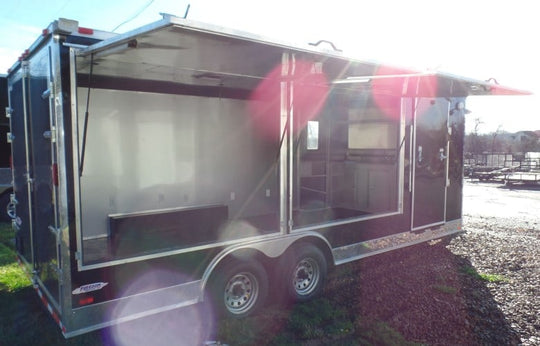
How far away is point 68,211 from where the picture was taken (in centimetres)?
281

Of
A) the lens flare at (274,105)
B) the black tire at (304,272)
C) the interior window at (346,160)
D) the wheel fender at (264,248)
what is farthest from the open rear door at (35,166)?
the interior window at (346,160)

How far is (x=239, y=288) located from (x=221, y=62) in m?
2.07

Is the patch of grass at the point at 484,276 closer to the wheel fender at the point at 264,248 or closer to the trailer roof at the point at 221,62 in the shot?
the wheel fender at the point at 264,248

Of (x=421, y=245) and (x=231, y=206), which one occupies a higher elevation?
(x=231, y=206)

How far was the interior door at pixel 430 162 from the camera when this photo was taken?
5.41 metres

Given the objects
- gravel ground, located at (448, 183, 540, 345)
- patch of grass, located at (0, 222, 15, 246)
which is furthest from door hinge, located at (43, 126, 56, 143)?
patch of grass, located at (0, 222, 15, 246)

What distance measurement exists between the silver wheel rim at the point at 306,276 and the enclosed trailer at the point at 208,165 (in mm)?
14

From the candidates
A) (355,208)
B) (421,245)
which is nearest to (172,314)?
(355,208)

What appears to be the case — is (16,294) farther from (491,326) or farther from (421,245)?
(421,245)

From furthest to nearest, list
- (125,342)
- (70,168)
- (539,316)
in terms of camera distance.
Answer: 1. (539,316)
2. (125,342)
3. (70,168)

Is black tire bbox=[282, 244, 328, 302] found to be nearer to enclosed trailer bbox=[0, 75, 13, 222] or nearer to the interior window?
the interior window

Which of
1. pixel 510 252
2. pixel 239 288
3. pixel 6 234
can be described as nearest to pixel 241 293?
pixel 239 288

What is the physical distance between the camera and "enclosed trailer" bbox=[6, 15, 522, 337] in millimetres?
2887

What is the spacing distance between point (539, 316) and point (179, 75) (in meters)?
4.44
